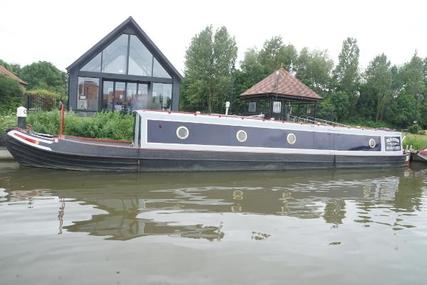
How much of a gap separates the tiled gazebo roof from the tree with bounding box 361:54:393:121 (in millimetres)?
25125

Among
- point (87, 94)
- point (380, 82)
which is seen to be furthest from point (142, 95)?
point (380, 82)

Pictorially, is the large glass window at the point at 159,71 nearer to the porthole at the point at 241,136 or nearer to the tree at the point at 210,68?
the porthole at the point at 241,136

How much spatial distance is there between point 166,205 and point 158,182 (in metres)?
2.68

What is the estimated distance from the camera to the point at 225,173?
12.7 m

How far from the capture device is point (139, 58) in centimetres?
2033

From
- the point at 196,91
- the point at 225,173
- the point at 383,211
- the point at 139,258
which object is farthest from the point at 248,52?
the point at 139,258

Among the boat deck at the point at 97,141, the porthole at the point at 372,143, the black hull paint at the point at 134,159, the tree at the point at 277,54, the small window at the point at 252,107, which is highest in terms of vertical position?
the tree at the point at 277,54

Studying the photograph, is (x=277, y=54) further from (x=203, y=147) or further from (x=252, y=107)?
(x=203, y=147)

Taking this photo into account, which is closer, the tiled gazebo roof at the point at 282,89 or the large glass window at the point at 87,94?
the tiled gazebo roof at the point at 282,89

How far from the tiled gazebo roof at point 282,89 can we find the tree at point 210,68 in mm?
17823

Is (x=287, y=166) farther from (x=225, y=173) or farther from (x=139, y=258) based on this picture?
(x=139, y=258)

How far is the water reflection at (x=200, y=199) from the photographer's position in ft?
21.1

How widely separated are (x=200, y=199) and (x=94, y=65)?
12.8 metres

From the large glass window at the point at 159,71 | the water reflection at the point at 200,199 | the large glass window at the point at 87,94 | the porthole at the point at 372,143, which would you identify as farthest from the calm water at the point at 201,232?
the large glass window at the point at 159,71
